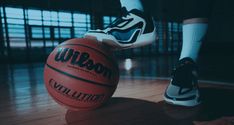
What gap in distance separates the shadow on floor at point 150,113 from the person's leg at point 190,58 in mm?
55

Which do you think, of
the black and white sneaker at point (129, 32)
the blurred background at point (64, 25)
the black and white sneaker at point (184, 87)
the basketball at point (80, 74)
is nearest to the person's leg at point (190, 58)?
the black and white sneaker at point (184, 87)

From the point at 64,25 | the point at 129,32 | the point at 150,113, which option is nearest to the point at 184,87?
the point at 150,113

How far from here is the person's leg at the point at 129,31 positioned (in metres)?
1.19

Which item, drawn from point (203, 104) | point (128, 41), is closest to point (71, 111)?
point (128, 41)

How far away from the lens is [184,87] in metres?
1.16

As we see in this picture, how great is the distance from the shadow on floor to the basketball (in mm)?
82

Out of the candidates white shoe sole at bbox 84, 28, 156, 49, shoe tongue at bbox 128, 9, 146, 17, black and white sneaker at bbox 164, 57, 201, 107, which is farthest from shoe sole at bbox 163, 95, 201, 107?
shoe tongue at bbox 128, 9, 146, 17

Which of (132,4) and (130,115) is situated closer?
(130,115)

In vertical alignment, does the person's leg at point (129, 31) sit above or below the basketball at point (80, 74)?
above

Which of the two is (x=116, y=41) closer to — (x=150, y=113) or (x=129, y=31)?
(x=129, y=31)

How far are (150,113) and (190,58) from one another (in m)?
0.44

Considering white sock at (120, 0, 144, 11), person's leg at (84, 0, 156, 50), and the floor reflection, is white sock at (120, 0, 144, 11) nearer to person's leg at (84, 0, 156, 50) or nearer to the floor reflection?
person's leg at (84, 0, 156, 50)

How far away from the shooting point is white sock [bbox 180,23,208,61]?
47.0 inches

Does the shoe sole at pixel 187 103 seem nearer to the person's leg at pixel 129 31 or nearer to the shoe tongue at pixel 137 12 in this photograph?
the person's leg at pixel 129 31
